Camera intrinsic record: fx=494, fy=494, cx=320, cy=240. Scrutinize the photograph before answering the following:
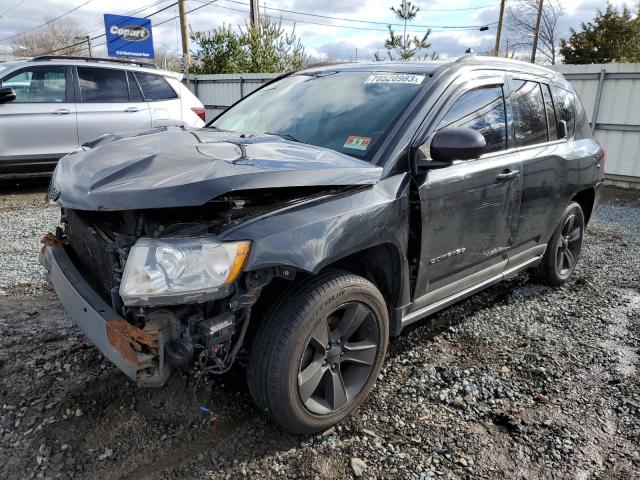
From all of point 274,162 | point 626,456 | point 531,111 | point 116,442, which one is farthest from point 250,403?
point 531,111

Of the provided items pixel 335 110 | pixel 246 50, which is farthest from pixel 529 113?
pixel 246 50

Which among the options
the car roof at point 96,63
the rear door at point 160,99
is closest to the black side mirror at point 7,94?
the car roof at point 96,63

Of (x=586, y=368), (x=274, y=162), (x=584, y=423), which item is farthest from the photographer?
(x=586, y=368)

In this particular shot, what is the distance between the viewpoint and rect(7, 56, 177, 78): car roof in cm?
709

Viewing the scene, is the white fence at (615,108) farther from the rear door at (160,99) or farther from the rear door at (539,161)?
the rear door at (160,99)

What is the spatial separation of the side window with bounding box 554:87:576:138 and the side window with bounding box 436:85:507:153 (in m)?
1.02

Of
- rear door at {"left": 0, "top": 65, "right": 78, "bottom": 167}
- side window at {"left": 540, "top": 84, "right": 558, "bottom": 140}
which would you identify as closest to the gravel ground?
side window at {"left": 540, "top": 84, "right": 558, "bottom": 140}

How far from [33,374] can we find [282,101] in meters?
2.27

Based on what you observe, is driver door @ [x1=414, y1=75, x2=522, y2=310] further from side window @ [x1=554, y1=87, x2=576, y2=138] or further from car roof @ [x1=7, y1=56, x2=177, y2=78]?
car roof @ [x1=7, y1=56, x2=177, y2=78]

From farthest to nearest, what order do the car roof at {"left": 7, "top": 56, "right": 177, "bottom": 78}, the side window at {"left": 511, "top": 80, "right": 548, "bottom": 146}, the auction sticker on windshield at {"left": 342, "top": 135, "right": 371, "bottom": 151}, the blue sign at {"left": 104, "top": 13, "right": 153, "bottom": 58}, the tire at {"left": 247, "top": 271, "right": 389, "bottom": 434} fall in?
the blue sign at {"left": 104, "top": 13, "right": 153, "bottom": 58} < the car roof at {"left": 7, "top": 56, "right": 177, "bottom": 78} < the side window at {"left": 511, "top": 80, "right": 548, "bottom": 146} < the auction sticker on windshield at {"left": 342, "top": 135, "right": 371, "bottom": 151} < the tire at {"left": 247, "top": 271, "right": 389, "bottom": 434}

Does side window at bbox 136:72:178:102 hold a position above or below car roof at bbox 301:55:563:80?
below

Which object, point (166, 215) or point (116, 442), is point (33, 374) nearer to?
point (116, 442)

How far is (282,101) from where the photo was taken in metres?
3.40

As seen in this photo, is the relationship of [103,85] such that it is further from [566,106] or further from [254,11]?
[254,11]
